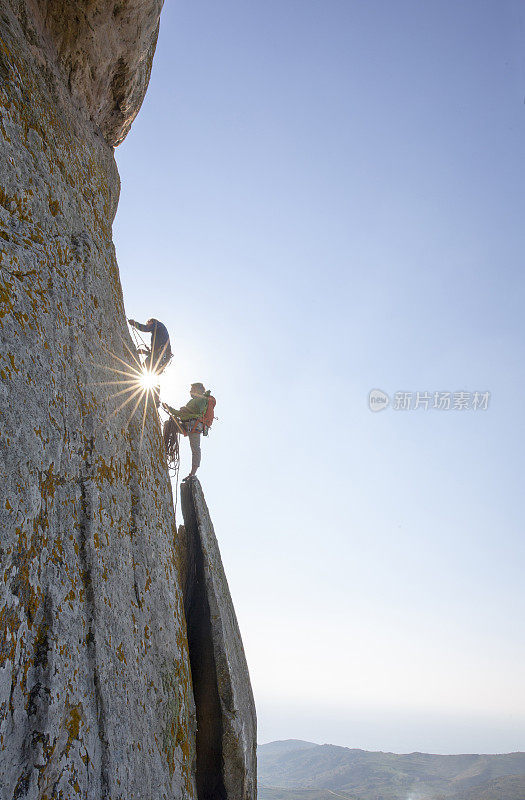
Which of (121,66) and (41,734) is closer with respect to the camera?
(41,734)

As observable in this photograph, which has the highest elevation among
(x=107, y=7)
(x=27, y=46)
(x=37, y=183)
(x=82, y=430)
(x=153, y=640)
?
(x=107, y=7)

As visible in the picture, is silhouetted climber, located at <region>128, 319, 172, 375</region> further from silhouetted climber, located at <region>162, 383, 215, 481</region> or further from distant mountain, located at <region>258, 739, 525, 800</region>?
distant mountain, located at <region>258, 739, 525, 800</region>

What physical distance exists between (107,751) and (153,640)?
1810 mm

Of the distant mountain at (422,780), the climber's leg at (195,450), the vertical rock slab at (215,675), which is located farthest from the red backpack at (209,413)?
the distant mountain at (422,780)

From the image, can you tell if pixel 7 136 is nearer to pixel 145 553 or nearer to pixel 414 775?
pixel 145 553

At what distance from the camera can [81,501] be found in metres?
6.25

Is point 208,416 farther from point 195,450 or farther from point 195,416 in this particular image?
point 195,450

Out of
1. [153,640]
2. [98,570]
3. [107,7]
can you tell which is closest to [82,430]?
[98,570]

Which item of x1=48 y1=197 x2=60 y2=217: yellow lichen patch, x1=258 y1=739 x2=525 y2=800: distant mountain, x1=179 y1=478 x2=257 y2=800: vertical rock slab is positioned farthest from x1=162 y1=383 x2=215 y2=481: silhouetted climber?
x1=258 y1=739 x2=525 y2=800: distant mountain

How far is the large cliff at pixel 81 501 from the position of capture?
15.6 ft

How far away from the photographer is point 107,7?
9.48 metres

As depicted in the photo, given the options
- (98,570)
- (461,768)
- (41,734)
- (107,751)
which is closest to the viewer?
(41,734)

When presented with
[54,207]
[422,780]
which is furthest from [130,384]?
[422,780]

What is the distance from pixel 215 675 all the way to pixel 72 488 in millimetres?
5799
